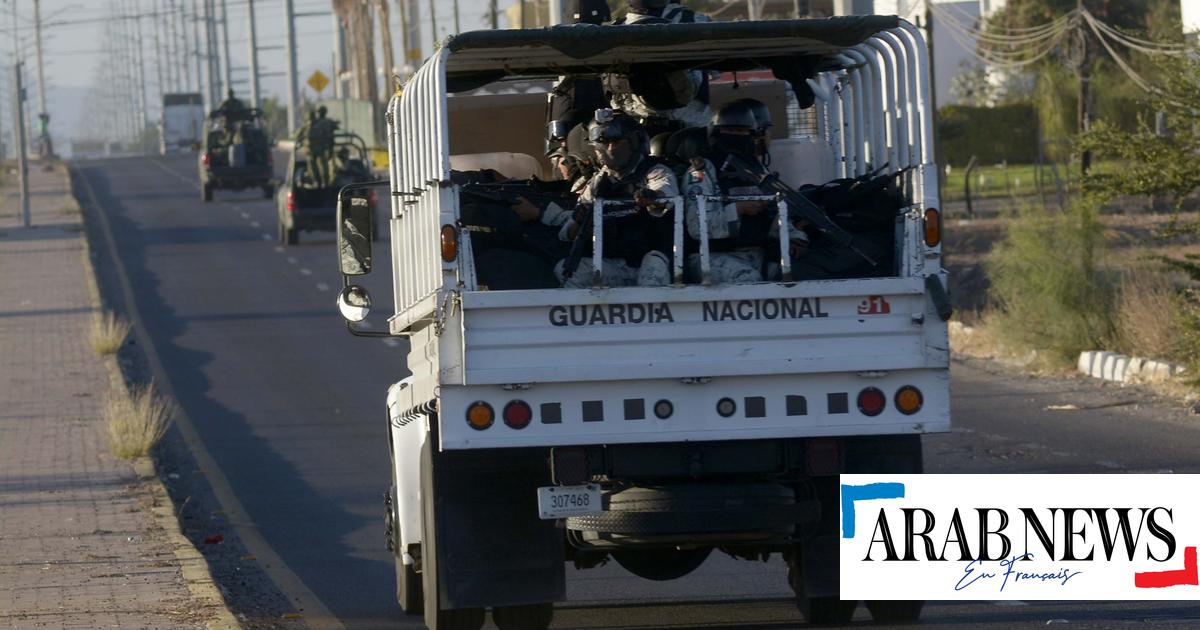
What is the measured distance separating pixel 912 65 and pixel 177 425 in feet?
39.5

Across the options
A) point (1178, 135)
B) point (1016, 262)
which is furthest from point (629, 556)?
point (1016, 262)

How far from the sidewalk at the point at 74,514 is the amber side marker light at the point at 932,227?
12.2ft

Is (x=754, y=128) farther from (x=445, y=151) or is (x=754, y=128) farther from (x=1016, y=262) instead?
(x=1016, y=262)

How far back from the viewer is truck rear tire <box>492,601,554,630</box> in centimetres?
786

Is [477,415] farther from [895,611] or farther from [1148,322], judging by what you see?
[1148,322]

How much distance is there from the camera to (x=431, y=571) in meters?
7.81

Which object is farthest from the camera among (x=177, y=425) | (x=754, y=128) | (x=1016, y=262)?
(x=1016, y=262)

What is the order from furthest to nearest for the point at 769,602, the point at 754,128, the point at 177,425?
the point at 177,425, the point at 769,602, the point at 754,128

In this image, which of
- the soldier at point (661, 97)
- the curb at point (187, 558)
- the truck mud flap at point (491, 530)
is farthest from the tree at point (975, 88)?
the truck mud flap at point (491, 530)

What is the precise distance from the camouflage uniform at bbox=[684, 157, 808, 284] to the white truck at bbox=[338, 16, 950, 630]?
220 mm

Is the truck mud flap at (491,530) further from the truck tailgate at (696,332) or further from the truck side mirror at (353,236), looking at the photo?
the truck side mirror at (353,236)

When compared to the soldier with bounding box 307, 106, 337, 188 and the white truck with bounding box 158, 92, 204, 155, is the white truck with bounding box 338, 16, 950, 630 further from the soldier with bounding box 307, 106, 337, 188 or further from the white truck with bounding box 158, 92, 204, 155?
the white truck with bounding box 158, 92, 204, 155

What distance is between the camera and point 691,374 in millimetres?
7273

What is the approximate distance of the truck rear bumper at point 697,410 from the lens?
7.23 meters
